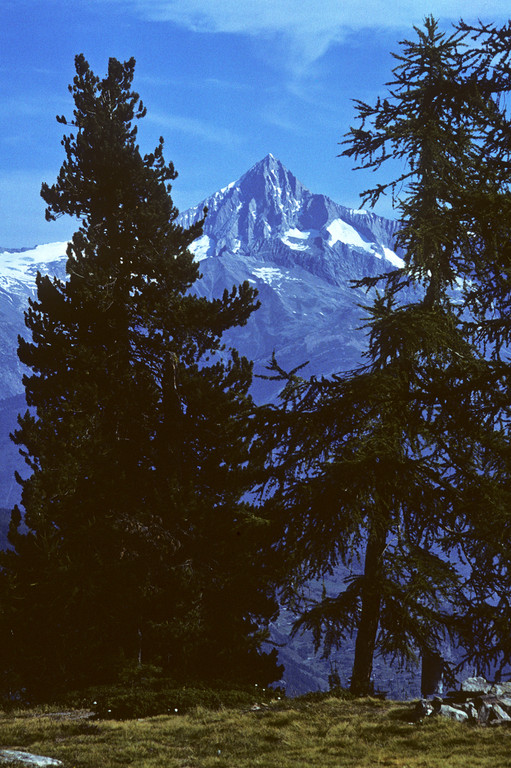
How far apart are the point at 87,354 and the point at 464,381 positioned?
1272 centimetres

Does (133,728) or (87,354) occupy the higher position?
(87,354)

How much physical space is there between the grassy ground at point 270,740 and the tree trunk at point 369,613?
1978 millimetres

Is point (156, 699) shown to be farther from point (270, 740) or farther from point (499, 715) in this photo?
point (499, 715)

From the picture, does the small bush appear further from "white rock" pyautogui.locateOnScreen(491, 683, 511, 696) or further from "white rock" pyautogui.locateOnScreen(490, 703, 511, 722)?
"white rock" pyautogui.locateOnScreen(490, 703, 511, 722)

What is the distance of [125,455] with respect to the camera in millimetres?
21312

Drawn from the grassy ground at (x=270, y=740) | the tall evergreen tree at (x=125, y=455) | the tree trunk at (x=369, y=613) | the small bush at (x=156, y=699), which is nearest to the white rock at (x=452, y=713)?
the grassy ground at (x=270, y=740)

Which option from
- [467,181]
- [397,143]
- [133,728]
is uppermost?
[397,143]

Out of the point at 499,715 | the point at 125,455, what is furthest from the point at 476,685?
the point at 125,455

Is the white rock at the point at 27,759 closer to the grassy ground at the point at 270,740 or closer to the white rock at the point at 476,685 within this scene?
the grassy ground at the point at 270,740

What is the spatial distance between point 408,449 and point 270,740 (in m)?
6.08

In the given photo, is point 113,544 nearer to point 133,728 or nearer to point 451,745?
point 133,728

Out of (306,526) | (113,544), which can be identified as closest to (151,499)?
(113,544)

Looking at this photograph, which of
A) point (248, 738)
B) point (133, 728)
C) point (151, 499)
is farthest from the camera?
point (151, 499)

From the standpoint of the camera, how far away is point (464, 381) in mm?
10438
